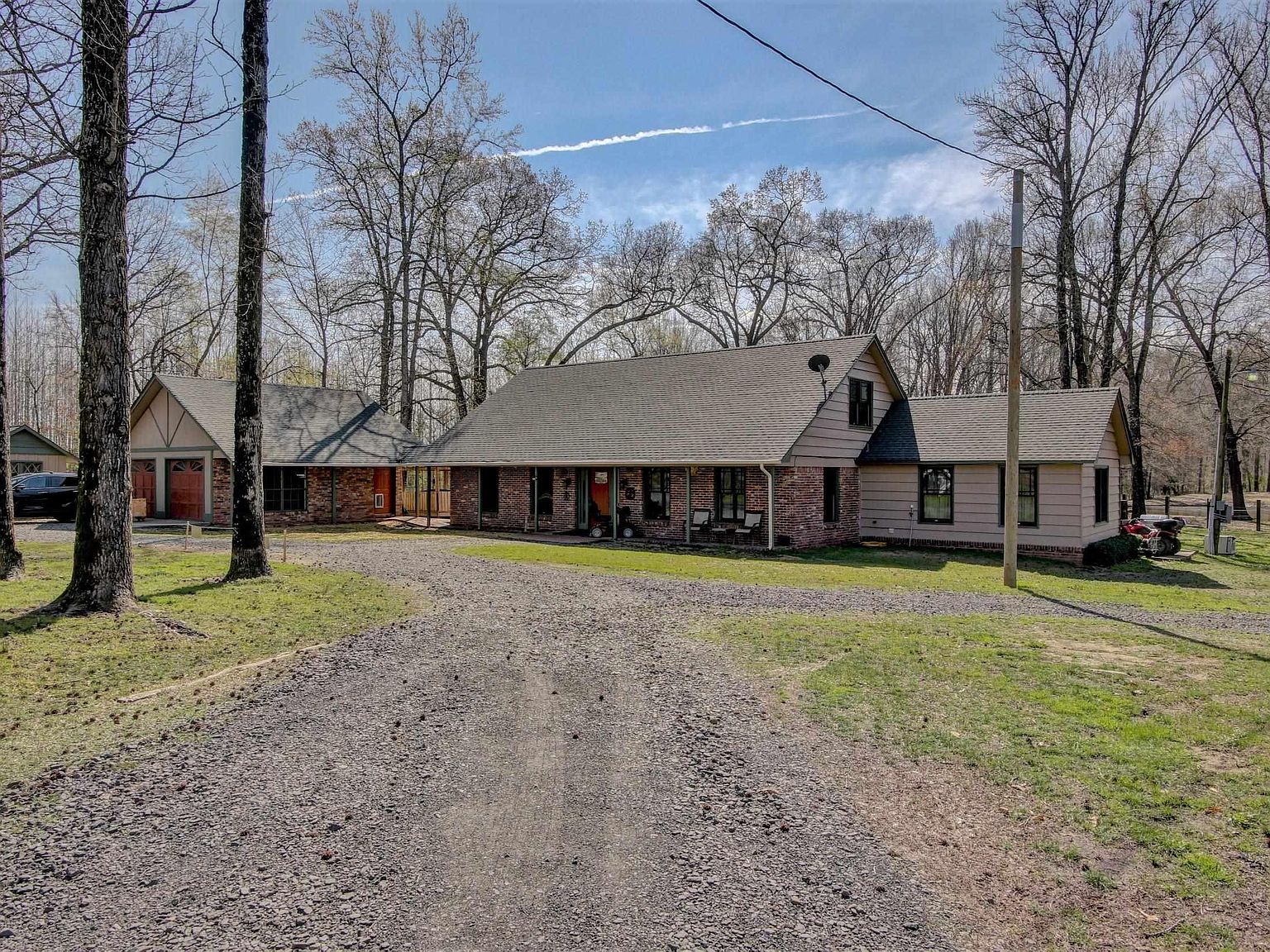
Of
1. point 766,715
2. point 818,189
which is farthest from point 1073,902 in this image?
point 818,189

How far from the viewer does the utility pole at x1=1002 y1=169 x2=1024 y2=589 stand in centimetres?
1226

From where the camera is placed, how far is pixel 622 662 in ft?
24.5

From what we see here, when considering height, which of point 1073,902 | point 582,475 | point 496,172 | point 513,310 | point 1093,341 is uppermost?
point 496,172

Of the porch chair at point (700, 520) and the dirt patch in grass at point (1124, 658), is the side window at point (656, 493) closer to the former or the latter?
the porch chair at point (700, 520)

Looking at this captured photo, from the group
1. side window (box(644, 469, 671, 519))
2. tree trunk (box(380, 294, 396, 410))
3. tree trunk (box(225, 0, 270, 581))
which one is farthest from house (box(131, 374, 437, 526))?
tree trunk (box(225, 0, 270, 581))

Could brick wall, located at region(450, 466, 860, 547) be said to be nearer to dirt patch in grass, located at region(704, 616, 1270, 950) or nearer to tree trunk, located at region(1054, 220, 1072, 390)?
dirt patch in grass, located at region(704, 616, 1270, 950)

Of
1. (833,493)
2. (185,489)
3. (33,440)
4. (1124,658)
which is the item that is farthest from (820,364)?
(33,440)

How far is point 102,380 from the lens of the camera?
8.16 meters

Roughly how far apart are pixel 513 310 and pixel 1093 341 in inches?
926

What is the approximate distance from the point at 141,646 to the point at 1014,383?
41.7 feet

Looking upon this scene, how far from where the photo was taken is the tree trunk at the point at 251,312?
11.2m

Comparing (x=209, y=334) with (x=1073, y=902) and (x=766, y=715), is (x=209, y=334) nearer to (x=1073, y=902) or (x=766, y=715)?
(x=766, y=715)

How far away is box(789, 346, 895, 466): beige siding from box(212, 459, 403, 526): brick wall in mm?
15656

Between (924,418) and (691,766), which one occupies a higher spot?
(924,418)
